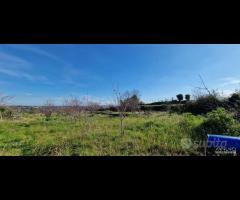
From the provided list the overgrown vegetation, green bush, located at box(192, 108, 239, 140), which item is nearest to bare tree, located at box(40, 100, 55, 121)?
the overgrown vegetation

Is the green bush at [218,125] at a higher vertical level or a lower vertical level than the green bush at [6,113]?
lower

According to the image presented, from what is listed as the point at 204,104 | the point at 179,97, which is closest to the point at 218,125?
the point at 204,104

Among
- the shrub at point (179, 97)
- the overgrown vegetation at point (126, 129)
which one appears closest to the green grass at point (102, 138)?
the overgrown vegetation at point (126, 129)

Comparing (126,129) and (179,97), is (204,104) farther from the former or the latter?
(126,129)

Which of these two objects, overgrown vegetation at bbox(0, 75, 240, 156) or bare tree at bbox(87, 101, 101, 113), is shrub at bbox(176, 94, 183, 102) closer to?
overgrown vegetation at bbox(0, 75, 240, 156)

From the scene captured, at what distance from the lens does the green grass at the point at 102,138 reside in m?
4.71

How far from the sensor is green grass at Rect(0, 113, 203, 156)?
4711mm

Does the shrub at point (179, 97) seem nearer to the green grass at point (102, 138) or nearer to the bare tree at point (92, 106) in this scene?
the green grass at point (102, 138)

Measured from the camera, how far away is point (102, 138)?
556 cm
